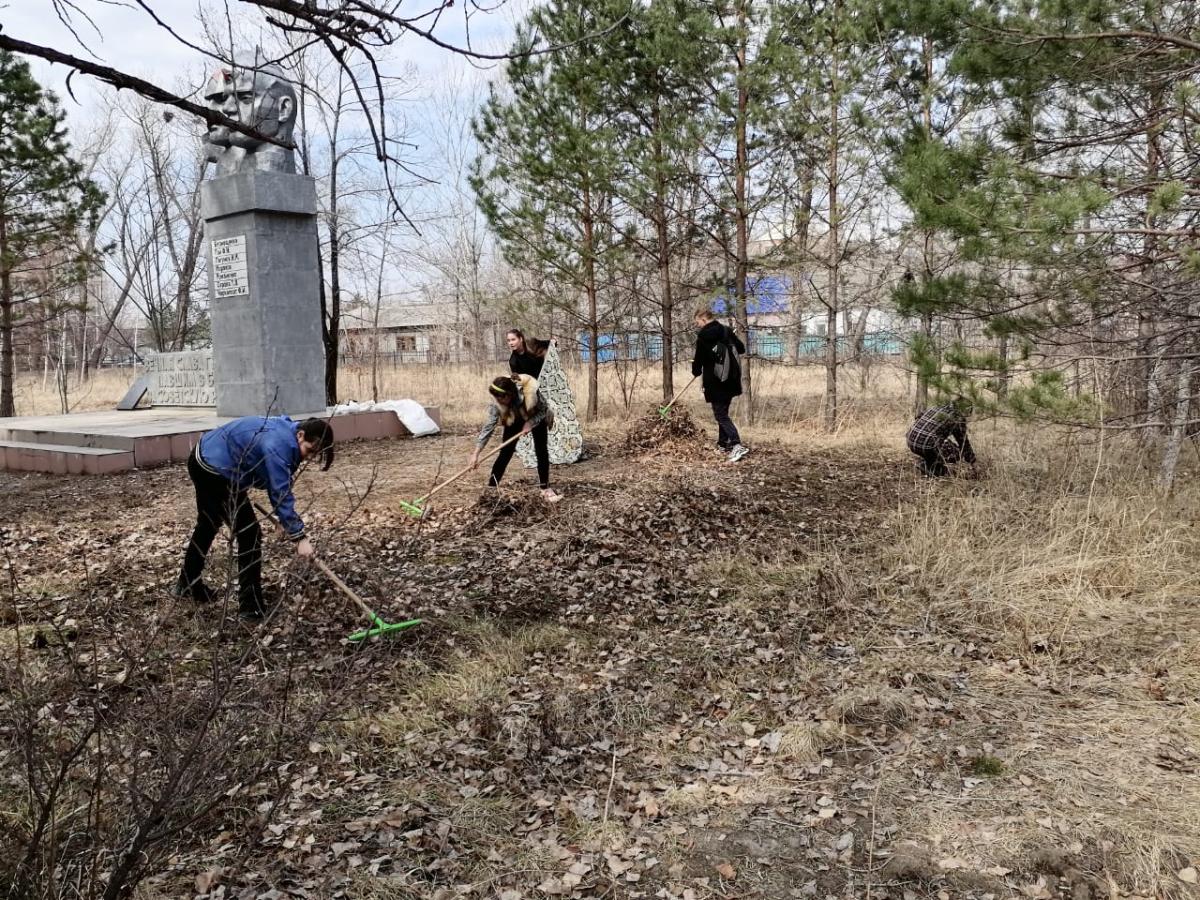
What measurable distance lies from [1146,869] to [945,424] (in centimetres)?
565

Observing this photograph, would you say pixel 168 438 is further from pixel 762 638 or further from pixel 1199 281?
pixel 1199 281

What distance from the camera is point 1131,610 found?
5137 millimetres

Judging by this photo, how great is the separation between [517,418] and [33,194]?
11424 mm

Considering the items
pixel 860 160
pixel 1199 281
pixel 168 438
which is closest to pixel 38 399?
pixel 168 438

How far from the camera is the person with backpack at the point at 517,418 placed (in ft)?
24.0

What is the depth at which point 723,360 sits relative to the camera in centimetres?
960

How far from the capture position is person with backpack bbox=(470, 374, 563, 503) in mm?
7328

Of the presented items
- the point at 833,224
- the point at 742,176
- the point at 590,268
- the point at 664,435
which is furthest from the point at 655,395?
the point at 664,435

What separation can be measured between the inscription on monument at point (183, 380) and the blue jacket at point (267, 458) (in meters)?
8.09

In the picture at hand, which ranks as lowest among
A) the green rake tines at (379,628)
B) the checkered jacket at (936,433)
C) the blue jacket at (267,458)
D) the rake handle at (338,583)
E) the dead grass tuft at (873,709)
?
the dead grass tuft at (873,709)

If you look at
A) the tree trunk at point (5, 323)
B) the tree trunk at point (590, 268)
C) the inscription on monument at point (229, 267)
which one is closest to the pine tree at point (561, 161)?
the tree trunk at point (590, 268)

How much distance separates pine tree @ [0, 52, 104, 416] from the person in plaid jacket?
13.2m

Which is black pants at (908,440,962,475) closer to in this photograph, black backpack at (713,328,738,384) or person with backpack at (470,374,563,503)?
black backpack at (713,328,738,384)

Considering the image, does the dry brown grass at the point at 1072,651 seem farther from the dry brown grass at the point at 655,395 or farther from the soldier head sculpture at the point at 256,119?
the soldier head sculpture at the point at 256,119
